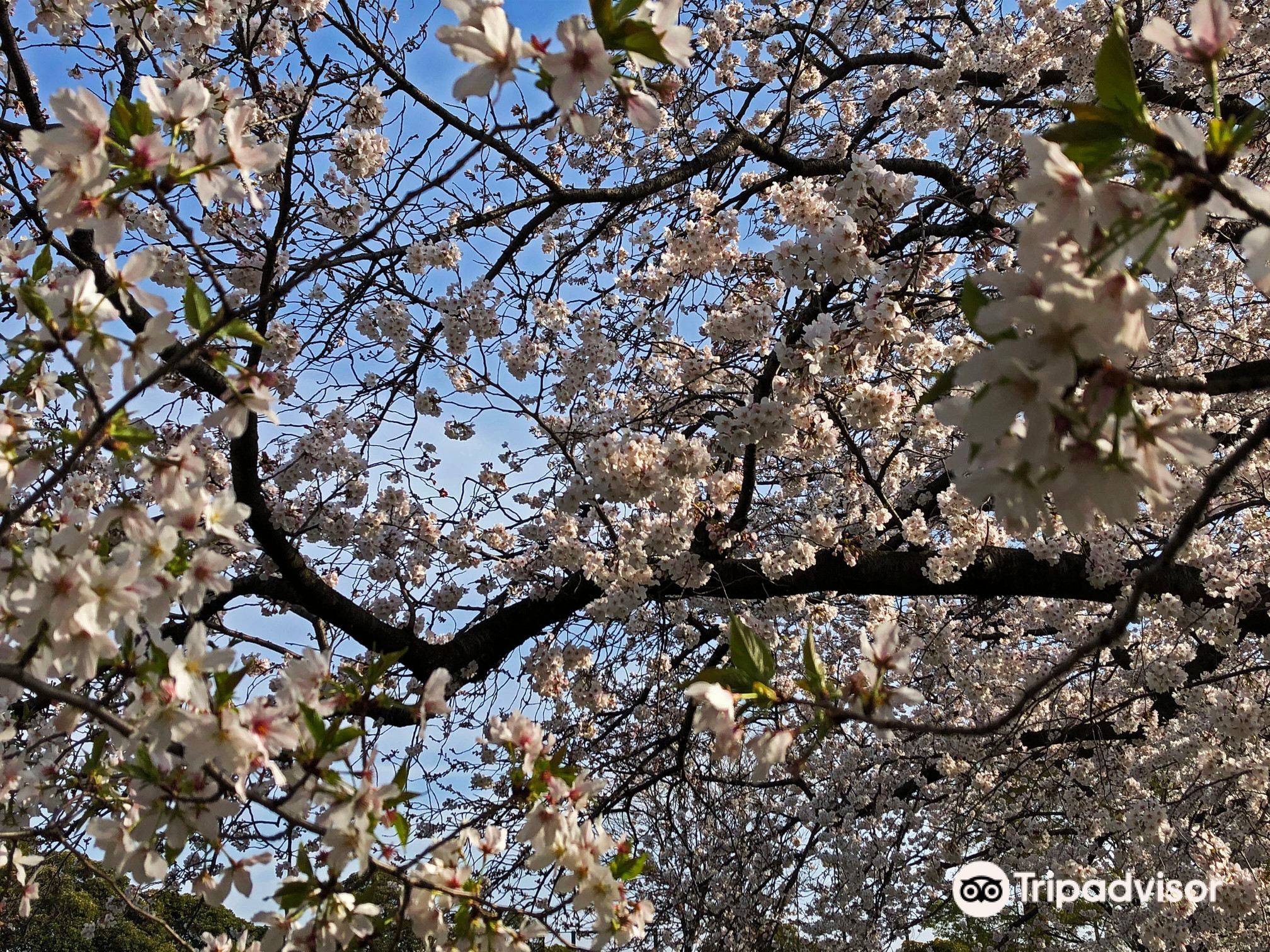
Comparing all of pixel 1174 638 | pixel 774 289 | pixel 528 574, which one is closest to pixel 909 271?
pixel 774 289

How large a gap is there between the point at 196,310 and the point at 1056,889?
5.98m

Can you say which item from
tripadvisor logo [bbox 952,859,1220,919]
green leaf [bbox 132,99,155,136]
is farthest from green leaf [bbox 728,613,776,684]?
tripadvisor logo [bbox 952,859,1220,919]

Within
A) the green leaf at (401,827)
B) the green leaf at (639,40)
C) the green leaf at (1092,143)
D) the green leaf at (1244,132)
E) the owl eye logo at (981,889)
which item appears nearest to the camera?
the green leaf at (1244,132)

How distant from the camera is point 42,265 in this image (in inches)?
65.9

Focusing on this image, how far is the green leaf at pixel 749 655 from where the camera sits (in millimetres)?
1362

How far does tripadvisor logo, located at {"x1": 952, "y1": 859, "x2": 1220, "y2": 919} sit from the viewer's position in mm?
4496

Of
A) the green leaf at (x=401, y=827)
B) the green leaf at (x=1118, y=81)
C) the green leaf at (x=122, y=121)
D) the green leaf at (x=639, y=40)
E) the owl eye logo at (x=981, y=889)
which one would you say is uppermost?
the owl eye logo at (x=981, y=889)

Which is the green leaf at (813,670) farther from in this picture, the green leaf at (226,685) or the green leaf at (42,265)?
the green leaf at (42,265)

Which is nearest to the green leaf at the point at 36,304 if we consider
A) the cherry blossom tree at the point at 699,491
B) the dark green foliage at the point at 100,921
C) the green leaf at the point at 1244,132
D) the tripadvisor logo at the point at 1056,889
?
the cherry blossom tree at the point at 699,491

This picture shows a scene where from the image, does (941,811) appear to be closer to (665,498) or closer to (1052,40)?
(665,498)

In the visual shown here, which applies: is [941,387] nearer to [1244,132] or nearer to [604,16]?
[1244,132]

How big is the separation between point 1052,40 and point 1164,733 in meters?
4.07

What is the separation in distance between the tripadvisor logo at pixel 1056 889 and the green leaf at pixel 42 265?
5.25 m

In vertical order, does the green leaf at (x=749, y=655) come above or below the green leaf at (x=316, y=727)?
above
